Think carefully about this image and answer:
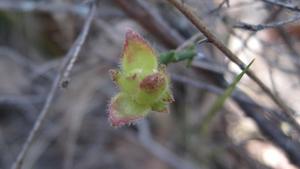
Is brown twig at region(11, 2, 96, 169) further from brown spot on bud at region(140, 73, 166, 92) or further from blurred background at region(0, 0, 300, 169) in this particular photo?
blurred background at region(0, 0, 300, 169)

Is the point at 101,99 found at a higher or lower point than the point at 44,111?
higher

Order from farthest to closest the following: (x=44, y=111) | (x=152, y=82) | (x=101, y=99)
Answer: (x=101, y=99)
(x=44, y=111)
(x=152, y=82)

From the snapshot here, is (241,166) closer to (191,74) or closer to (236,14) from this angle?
(191,74)

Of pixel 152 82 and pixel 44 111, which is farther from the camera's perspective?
pixel 44 111

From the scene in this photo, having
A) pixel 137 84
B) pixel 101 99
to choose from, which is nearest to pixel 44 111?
pixel 137 84

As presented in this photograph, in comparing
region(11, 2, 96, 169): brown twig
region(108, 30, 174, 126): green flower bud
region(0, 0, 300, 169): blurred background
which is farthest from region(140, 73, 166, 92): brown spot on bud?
region(0, 0, 300, 169): blurred background

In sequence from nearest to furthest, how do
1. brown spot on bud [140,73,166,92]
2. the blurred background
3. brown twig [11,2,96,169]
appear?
1. brown spot on bud [140,73,166,92]
2. brown twig [11,2,96,169]
3. the blurred background

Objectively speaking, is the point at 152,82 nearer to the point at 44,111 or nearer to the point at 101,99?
the point at 44,111

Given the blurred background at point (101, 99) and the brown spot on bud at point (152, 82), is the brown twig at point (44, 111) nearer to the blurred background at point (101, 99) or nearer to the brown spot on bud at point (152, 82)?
the brown spot on bud at point (152, 82)

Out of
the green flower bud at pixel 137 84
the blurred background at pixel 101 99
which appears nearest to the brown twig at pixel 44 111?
the green flower bud at pixel 137 84
